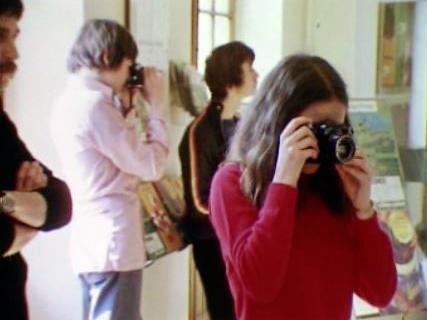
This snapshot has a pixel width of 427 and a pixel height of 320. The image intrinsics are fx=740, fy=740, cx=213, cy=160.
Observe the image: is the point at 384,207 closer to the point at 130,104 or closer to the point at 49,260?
the point at 130,104

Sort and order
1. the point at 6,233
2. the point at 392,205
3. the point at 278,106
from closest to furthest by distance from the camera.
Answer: the point at 6,233 → the point at 278,106 → the point at 392,205

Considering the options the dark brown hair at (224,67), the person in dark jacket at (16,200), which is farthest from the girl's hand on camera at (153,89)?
the person in dark jacket at (16,200)

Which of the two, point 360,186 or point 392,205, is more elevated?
point 360,186

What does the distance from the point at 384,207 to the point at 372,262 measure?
5.64 feet

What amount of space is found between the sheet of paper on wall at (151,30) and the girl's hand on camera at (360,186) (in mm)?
988

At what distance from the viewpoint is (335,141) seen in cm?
121

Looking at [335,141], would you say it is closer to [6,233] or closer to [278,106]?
[278,106]

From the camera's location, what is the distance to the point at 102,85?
5.98 ft

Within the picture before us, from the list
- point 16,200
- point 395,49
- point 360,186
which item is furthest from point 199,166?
point 395,49

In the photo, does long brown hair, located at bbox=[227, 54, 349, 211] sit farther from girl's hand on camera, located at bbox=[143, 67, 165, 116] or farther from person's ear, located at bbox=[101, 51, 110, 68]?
girl's hand on camera, located at bbox=[143, 67, 165, 116]

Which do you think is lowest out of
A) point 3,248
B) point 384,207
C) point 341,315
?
point 384,207

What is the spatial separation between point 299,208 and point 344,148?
5.3 inches

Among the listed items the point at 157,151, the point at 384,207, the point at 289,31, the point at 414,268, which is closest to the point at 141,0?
the point at 157,151

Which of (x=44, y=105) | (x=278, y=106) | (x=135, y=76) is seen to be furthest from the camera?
(x=135, y=76)
